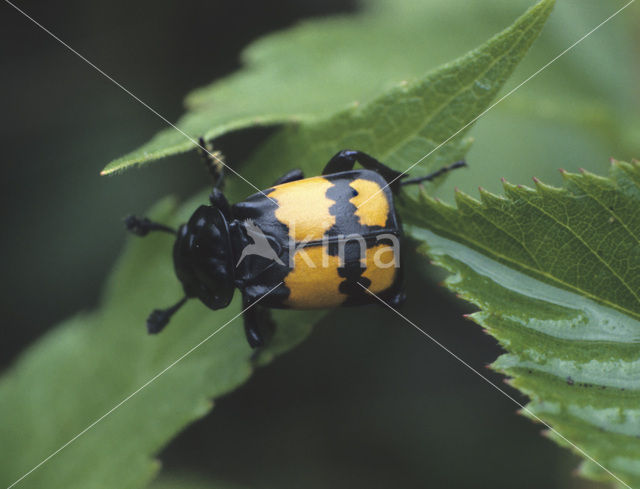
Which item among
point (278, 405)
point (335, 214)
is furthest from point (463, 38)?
point (278, 405)

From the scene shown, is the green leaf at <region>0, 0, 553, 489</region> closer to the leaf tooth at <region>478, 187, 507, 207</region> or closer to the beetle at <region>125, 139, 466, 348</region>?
the beetle at <region>125, 139, 466, 348</region>

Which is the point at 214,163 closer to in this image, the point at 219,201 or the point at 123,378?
the point at 219,201

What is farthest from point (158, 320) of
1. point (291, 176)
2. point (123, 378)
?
point (291, 176)

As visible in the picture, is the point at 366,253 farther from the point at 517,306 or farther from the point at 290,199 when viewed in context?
the point at 517,306

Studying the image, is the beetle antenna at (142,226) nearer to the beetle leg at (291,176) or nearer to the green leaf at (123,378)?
the green leaf at (123,378)

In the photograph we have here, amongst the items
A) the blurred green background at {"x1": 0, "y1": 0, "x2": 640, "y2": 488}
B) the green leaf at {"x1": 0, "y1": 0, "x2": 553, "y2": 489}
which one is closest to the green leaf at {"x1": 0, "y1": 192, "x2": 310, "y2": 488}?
the green leaf at {"x1": 0, "y1": 0, "x2": 553, "y2": 489}

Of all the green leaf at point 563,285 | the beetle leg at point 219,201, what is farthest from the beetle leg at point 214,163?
the green leaf at point 563,285
